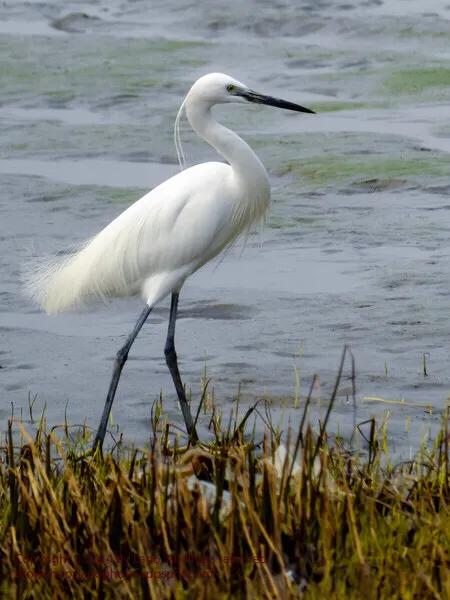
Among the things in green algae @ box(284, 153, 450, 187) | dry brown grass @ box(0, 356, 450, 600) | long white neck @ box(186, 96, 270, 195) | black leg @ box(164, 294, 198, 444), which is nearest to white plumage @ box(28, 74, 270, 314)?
long white neck @ box(186, 96, 270, 195)

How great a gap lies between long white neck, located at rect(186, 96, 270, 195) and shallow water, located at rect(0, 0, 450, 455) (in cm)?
77

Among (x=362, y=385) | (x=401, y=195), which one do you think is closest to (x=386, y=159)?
(x=401, y=195)

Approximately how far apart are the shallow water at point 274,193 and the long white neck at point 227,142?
0.77 metres

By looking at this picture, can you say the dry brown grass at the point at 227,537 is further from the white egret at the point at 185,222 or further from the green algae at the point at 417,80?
the green algae at the point at 417,80

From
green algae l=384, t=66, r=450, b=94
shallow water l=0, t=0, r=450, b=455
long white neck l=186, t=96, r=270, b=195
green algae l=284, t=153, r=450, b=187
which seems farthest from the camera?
green algae l=384, t=66, r=450, b=94

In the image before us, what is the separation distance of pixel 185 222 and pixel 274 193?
3.39 metres

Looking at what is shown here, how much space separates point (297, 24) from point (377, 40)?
2.97 feet

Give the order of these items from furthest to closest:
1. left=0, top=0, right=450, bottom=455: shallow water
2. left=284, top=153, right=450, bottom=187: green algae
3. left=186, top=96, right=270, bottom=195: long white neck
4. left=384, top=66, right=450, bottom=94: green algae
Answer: left=384, top=66, right=450, bottom=94: green algae → left=284, top=153, right=450, bottom=187: green algae → left=0, top=0, right=450, bottom=455: shallow water → left=186, top=96, right=270, bottom=195: long white neck

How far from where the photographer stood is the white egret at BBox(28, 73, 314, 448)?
16.7ft

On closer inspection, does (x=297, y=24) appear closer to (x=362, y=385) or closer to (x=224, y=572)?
(x=362, y=385)

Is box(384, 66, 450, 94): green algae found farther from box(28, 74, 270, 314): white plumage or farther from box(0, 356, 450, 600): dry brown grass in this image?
box(0, 356, 450, 600): dry brown grass

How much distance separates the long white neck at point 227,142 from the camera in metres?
5.08

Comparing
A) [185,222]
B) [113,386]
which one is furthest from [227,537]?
[185,222]

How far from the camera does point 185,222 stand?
17.1 feet
